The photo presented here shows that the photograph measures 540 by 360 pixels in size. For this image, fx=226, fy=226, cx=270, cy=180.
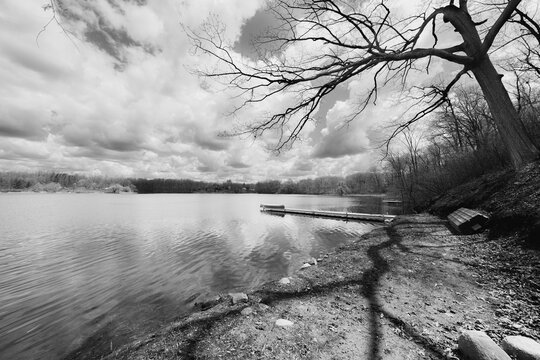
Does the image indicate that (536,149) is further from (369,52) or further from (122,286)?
(122,286)

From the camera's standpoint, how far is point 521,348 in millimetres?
2400

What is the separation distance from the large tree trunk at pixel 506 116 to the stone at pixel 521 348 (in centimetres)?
764

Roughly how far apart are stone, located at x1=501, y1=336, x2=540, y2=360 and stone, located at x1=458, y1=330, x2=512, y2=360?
16 centimetres

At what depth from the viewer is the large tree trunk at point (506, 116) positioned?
7.29 meters

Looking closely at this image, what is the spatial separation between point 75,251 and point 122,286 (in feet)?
24.9

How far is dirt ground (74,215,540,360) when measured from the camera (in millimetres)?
2977

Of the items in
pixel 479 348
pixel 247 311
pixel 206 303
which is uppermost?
pixel 479 348

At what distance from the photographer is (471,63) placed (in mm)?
7477

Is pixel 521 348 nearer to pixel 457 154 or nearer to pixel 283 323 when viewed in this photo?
pixel 283 323

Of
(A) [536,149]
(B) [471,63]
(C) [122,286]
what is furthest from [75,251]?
(A) [536,149]

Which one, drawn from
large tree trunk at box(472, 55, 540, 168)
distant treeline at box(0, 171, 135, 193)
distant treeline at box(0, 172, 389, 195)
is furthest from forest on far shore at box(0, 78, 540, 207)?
distant treeline at box(0, 171, 135, 193)

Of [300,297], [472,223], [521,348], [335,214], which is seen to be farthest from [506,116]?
[335,214]

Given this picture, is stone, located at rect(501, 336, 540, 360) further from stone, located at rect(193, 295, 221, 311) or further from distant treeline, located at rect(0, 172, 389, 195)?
distant treeline, located at rect(0, 172, 389, 195)

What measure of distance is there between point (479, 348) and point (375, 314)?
1.44m
